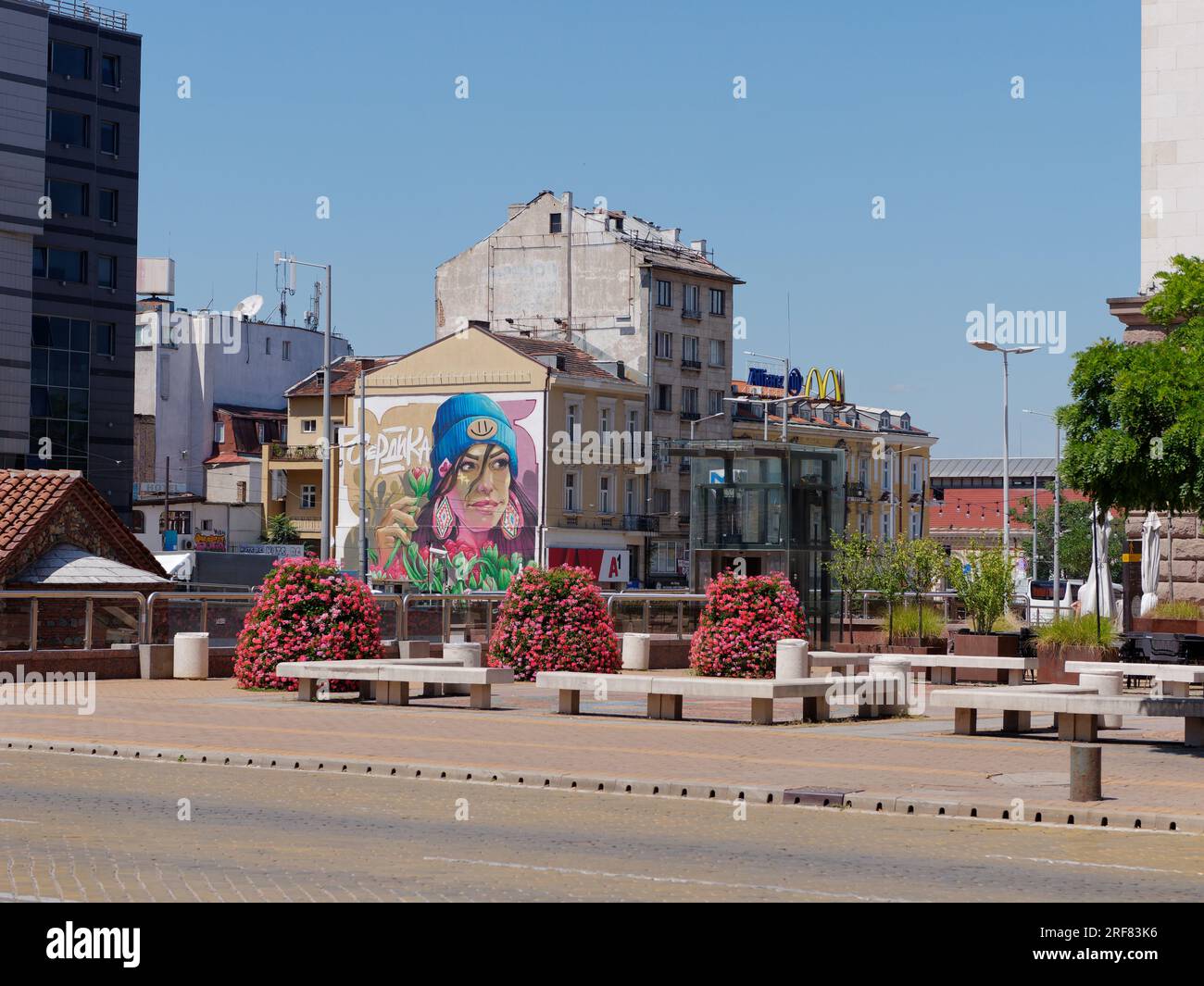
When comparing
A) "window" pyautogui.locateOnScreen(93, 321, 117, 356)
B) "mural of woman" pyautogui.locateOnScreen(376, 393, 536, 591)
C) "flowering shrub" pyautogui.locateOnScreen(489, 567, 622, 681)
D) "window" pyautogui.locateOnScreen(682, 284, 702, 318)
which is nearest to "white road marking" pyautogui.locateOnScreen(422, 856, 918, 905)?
"flowering shrub" pyautogui.locateOnScreen(489, 567, 622, 681)

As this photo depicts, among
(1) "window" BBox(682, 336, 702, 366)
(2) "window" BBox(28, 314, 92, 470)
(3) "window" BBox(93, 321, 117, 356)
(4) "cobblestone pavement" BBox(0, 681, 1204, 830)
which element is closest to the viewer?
(4) "cobblestone pavement" BBox(0, 681, 1204, 830)

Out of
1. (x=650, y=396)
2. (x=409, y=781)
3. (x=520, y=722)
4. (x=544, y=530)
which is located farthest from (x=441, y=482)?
(x=409, y=781)

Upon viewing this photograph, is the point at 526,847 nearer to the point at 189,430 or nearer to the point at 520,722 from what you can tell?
the point at 520,722

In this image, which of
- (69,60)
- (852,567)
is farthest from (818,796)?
(69,60)

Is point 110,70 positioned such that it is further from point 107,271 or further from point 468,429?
point 468,429

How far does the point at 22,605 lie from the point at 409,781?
14386 mm

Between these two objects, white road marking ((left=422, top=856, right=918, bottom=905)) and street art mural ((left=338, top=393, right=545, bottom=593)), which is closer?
white road marking ((left=422, top=856, right=918, bottom=905))

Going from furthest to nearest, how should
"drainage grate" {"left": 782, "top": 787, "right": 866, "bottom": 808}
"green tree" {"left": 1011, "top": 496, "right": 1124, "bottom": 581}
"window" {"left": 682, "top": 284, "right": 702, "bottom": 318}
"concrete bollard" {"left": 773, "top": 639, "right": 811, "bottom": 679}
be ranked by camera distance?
"green tree" {"left": 1011, "top": 496, "right": 1124, "bottom": 581}, "window" {"left": 682, "top": 284, "right": 702, "bottom": 318}, "concrete bollard" {"left": 773, "top": 639, "right": 811, "bottom": 679}, "drainage grate" {"left": 782, "top": 787, "right": 866, "bottom": 808}

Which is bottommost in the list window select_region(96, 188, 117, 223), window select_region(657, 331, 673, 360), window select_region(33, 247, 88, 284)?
window select_region(657, 331, 673, 360)

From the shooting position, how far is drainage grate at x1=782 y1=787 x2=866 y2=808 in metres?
15.7

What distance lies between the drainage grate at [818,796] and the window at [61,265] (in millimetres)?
82763

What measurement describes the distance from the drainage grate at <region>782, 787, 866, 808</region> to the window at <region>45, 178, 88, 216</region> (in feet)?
272

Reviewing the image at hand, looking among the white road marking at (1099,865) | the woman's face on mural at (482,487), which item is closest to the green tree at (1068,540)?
the woman's face on mural at (482,487)

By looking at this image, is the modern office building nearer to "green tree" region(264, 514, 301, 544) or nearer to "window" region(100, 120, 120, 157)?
"window" region(100, 120, 120, 157)
